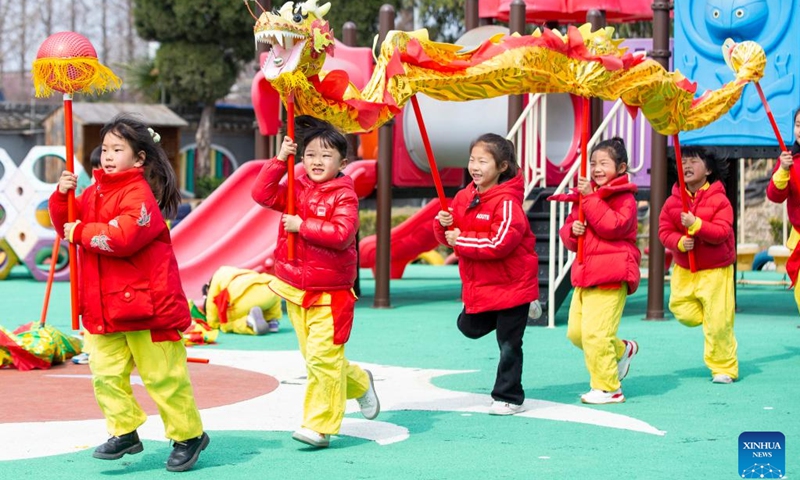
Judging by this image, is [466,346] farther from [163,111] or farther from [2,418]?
[163,111]

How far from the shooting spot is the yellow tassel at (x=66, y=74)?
528 centimetres

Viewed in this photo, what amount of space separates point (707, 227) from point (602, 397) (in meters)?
1.41

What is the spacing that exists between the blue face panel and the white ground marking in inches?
184

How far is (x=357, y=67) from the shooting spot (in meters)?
12.8

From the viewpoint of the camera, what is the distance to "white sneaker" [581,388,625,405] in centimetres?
668

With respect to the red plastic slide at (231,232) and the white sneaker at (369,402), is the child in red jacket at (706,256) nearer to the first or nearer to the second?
the white sneaker at (369,402)

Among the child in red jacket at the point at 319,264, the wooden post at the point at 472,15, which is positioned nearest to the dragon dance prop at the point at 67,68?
the child in red jacket at the point at 319,264

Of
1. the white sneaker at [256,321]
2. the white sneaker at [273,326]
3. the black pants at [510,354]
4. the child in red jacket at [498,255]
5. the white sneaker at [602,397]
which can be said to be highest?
the child in red jacket at [498,255]

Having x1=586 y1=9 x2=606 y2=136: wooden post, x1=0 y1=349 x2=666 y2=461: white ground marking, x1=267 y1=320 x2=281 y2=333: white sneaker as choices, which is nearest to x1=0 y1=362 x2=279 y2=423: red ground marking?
x1=0 y1=349 x2=666 y2=461: white ground marking

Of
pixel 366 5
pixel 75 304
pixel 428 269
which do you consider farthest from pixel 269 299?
pixel 366 5

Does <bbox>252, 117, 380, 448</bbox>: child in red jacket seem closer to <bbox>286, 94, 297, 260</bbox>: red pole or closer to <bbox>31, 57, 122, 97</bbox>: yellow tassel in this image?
<bbox>286, 94, 297, 260</bbox>: red pole

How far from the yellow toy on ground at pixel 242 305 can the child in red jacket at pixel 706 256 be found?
3.73 meters

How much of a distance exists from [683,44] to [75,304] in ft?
26.0

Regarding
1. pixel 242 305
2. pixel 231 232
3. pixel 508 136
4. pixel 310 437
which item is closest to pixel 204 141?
pixel 231 232
